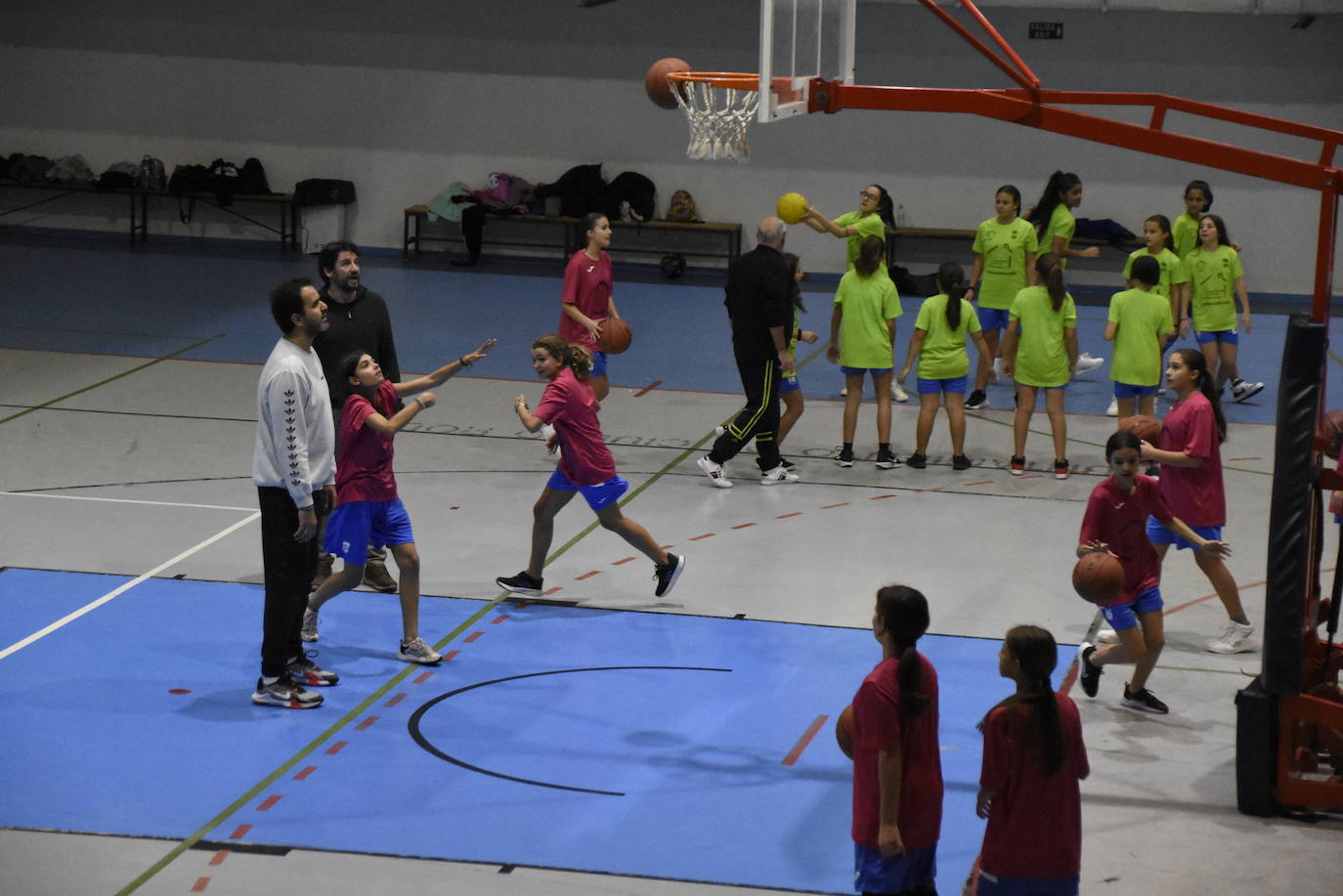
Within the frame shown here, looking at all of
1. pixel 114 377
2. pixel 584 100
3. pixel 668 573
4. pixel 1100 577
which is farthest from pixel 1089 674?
pixel 584 100

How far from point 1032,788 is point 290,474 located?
12.7 feet

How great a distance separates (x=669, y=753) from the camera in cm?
703

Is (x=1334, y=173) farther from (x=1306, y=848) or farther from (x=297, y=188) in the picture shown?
(x=297, y=188)

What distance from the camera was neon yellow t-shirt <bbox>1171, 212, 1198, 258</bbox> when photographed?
1484 cm

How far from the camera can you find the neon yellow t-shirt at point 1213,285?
45.4 feet

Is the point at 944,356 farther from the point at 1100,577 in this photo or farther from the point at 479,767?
the point at 479,767

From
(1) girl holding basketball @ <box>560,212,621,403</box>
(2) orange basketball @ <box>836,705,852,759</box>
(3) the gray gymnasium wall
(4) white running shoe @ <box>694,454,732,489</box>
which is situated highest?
(3) the gray gymnasium wall

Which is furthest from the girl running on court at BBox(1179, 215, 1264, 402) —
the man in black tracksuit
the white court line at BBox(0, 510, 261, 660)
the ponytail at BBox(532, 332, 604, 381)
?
the white court line at BBox(0, 510, 261, 660)

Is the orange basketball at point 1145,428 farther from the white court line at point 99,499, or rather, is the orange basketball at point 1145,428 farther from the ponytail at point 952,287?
the white court line at point 99,499

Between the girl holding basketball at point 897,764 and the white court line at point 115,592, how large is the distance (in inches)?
203

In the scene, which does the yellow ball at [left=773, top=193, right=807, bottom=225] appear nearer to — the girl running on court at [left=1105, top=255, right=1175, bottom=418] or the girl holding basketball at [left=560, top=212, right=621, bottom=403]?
the girl holding basketball at [left=560, top=212, right=621, bottom=403]

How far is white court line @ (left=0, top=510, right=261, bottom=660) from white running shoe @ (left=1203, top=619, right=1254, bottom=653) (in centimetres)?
623

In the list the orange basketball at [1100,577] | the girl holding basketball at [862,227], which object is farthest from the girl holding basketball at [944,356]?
the orange basketball at [1100,577]

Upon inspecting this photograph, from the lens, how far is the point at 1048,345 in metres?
11.8
